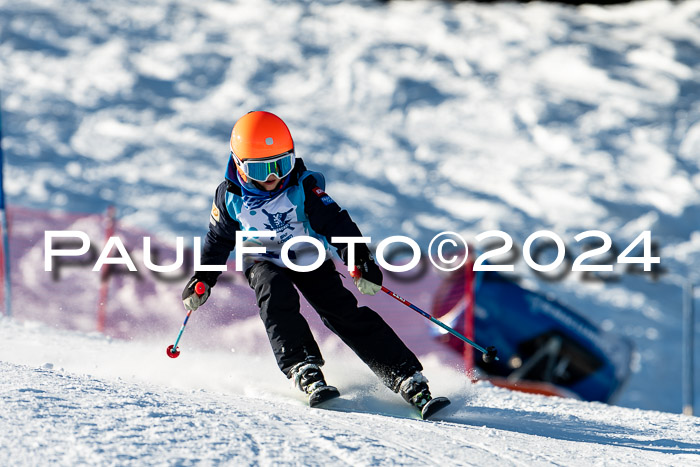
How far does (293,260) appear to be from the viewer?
431cm

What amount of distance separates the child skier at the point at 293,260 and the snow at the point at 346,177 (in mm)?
243

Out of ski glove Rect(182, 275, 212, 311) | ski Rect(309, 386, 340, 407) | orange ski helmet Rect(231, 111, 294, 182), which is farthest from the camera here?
ski glove Rect(182, 275, 212, 311)

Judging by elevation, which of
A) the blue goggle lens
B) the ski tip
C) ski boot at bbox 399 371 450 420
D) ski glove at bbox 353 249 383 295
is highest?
the blue goggle lens

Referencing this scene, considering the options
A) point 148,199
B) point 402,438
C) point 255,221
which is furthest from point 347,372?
point 148,199

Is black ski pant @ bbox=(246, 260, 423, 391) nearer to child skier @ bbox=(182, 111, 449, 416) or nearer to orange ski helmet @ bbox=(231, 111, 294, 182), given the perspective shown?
child skier @ bbox=(182, 111, 449, 416)

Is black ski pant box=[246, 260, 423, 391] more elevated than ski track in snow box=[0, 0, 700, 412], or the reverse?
ski track in snow box=[0, 0, 700, 412]

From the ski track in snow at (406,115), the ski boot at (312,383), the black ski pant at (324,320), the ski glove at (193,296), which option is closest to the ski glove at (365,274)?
the black ski pant at (324,320)

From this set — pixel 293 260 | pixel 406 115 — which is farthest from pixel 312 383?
pixel 406 115

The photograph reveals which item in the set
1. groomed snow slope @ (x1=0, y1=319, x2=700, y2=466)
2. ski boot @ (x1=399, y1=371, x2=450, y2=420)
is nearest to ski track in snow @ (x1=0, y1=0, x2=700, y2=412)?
groomed snow slope @ (x1=0, y1=319, x2=700, y2=466)

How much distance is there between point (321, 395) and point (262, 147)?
112 centimetres

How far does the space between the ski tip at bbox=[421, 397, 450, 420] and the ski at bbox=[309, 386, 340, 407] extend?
0.41 m

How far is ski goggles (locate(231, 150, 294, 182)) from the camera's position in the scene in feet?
13.1

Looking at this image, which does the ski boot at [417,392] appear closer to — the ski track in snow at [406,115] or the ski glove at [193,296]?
the ski glove at [193,296]

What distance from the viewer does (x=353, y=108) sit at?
18766mm
